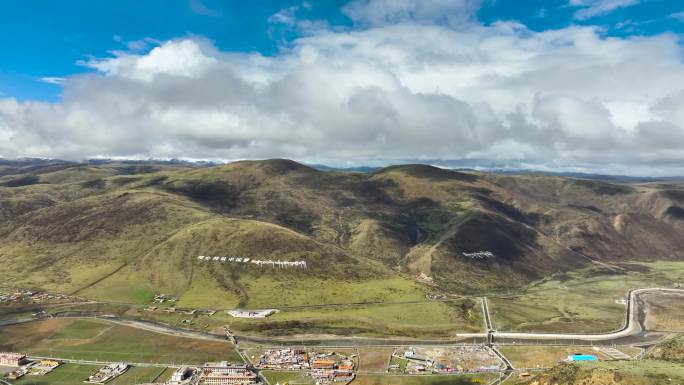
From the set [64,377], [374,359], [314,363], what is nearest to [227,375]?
[314,363]

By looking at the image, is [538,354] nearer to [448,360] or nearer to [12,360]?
[448,360]

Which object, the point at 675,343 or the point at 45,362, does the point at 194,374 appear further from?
the point at 675,343

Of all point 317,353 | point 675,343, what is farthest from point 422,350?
point 675,343

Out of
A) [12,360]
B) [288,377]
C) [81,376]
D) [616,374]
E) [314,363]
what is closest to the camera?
[616,374]

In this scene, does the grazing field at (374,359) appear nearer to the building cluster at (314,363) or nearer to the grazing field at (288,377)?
the building cluster at (314,363)

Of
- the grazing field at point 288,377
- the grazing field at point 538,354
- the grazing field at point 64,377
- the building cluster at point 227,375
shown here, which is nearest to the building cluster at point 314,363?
the grazing field at point 288,377

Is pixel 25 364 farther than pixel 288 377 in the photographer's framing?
Yes

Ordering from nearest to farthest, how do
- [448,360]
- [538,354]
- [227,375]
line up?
1. [227,375]
2. [448,360]
3. [538,354]

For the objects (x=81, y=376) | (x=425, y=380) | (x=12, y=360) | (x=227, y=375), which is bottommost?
(x=81, y=376)

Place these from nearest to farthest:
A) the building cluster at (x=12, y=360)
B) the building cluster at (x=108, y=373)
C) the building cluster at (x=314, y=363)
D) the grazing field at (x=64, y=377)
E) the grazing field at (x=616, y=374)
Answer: the grazing field at (x=616, y=374)
the grazing field at (x=64, y=377)
the building cluster at (x=108, y=373)
the building cluster at (x=314, y=363)
the building cluster at (x=12, y=360)
